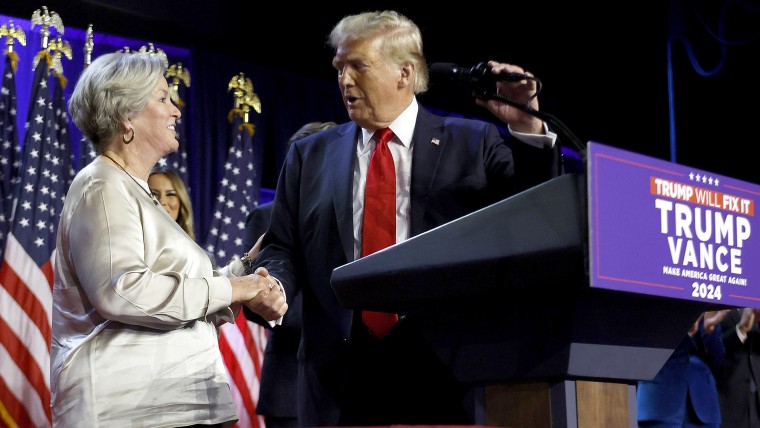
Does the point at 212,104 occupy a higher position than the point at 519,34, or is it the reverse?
the point at 519,34

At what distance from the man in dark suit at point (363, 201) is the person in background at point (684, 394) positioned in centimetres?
281

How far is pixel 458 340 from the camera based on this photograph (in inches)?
48.5

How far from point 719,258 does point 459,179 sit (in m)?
0.81

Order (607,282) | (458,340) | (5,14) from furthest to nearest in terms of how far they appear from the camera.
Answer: (5,14)
(458,340)
(607,282)

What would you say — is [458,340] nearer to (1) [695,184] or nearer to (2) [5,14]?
(1) [695,184]

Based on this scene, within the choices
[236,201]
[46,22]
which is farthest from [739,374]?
[46,22]

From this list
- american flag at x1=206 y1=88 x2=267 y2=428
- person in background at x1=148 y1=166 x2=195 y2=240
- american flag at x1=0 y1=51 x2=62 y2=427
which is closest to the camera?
person in background at x1=148 y1=166 x2=195 y2=240

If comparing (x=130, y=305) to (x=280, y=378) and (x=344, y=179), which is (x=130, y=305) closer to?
(x=344, y=179)

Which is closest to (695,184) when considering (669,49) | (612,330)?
(612,330)

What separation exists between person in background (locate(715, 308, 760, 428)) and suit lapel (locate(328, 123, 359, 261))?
3.28 meters

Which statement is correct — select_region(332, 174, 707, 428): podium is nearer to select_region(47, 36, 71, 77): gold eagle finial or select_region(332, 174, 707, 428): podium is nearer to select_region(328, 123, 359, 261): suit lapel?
select_region(328, 123, 359, 261): suit lapel

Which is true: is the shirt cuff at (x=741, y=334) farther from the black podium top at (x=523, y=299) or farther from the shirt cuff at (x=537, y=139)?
the black podium top at (x=523, y=299)

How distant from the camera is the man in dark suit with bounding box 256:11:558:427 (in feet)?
5.83

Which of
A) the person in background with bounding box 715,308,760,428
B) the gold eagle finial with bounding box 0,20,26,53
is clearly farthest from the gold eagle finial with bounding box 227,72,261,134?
the person in background with bounding box 715,308,760,428
